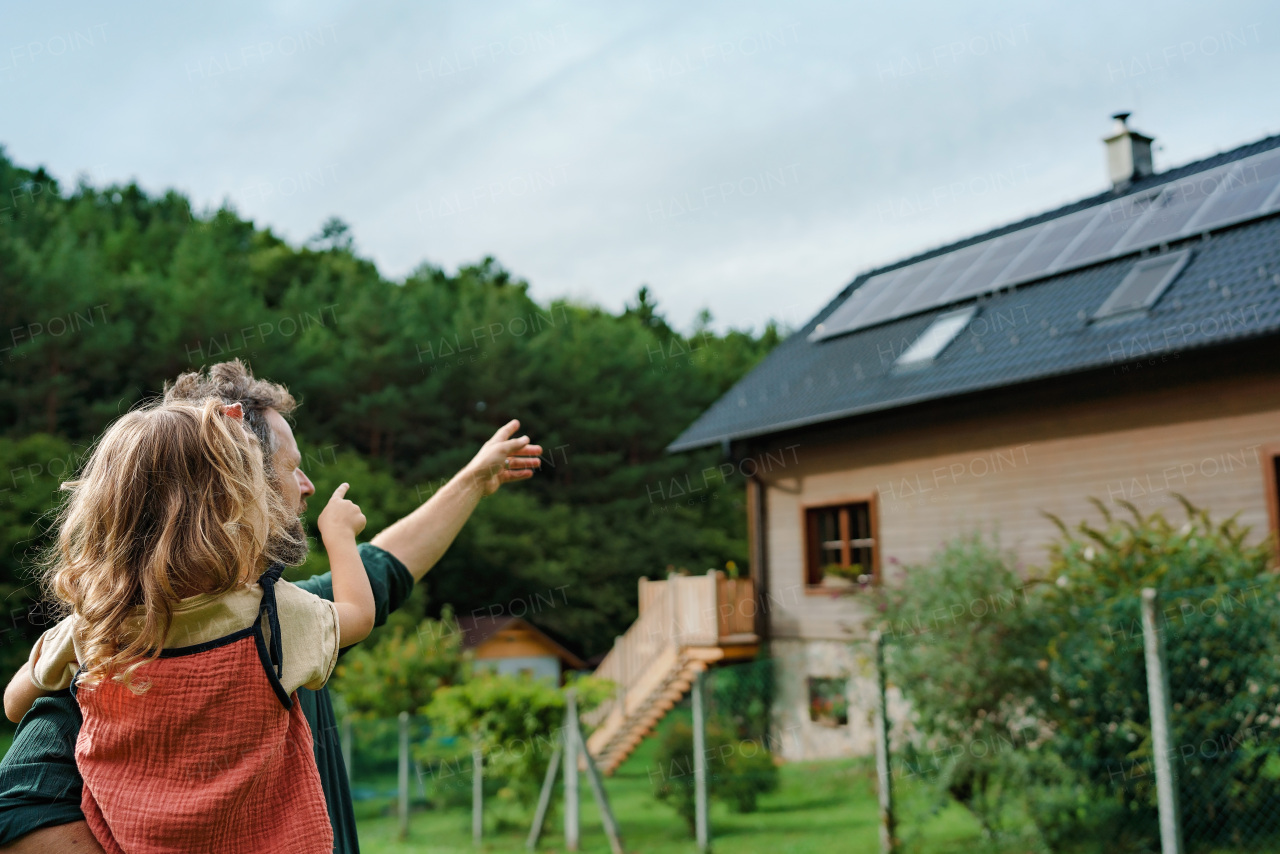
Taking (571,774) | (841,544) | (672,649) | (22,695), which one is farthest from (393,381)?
(22,695)

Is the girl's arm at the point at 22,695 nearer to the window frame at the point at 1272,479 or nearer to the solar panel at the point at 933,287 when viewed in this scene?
the window frame at the point at 1272,479

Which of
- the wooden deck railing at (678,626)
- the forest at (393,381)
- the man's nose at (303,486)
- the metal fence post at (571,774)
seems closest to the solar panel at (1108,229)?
the wooden deck railing at (678,626)

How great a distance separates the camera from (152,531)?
143cm

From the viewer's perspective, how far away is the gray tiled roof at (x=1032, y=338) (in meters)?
10.9

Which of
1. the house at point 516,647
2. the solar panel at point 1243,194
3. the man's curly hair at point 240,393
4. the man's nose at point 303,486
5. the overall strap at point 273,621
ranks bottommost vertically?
the house at point 516,647

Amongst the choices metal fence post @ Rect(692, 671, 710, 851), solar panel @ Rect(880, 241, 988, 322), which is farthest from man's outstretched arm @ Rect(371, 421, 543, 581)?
solar panel @ Rect(880, 241, 988, 322)

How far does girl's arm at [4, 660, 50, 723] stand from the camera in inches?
59.8

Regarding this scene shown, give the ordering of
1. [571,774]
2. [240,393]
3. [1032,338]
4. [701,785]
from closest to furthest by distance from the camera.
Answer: [240,393]
[701,785]
[571,774]
[1032,338]

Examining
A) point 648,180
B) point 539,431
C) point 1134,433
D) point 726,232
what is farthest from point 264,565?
point 539,431

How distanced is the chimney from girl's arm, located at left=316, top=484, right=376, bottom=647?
1642 centimetres

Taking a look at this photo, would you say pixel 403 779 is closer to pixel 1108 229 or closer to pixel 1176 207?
pixel 1108 229

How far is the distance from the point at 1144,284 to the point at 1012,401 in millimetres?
2040

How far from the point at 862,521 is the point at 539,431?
56.8ft

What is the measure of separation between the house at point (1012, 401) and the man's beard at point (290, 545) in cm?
758
